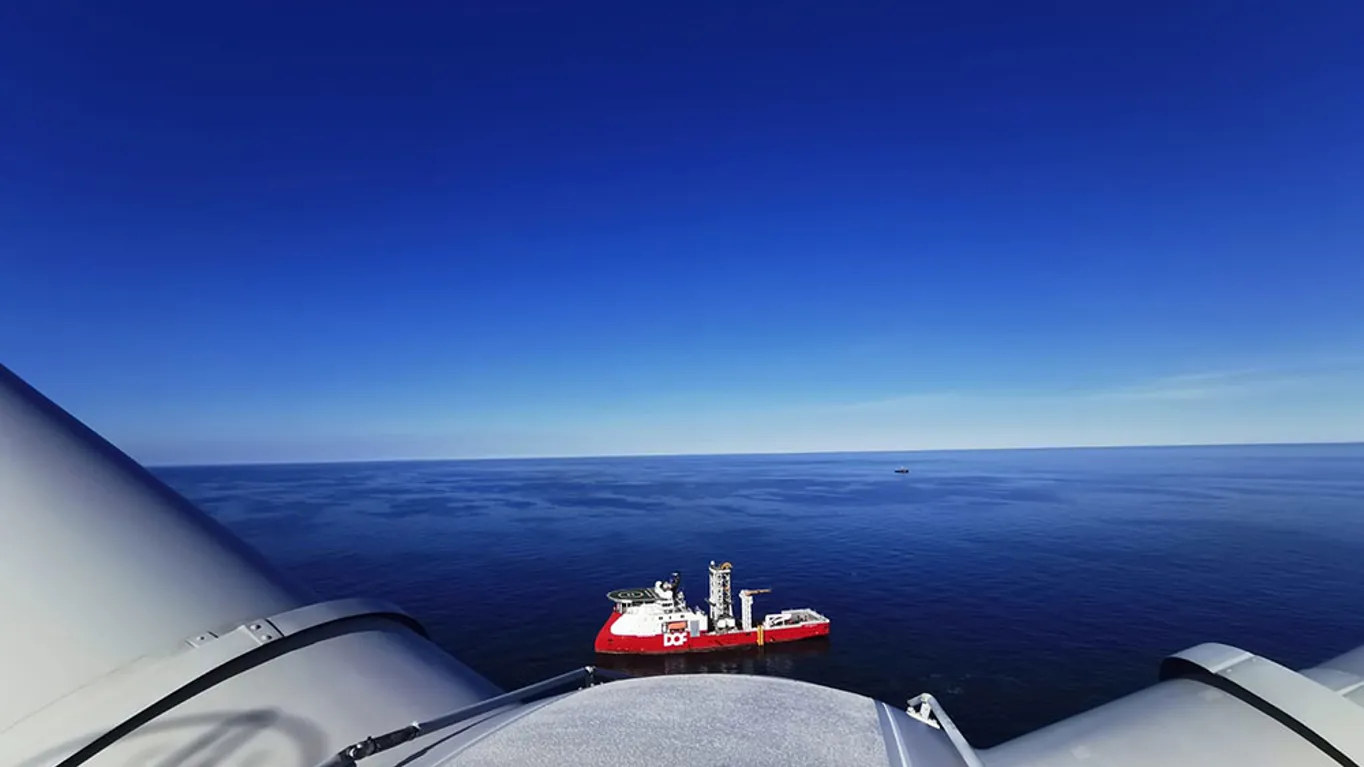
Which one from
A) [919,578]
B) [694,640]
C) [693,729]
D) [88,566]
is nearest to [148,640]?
[88,566]

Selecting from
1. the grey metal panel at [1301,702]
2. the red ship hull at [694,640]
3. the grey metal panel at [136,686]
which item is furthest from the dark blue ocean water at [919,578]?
the grey metal panel at [136,686]

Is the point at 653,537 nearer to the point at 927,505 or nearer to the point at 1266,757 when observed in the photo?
the point at 927,505

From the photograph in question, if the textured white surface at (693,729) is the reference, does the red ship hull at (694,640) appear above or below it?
below

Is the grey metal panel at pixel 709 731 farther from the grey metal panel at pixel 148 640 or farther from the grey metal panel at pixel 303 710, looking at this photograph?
the grey metal panel at pixel 148 640

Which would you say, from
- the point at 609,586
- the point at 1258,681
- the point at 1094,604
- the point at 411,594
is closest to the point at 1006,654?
the point at 1094,604

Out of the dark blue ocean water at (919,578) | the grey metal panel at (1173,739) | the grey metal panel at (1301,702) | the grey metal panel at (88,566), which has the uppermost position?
the grey metal panel at (88,566)

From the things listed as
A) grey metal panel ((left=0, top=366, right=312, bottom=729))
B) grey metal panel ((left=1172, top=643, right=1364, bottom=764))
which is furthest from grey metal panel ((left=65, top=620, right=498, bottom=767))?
grey metal panel ((left=1172, top=643, right=1364, bottom=764))
